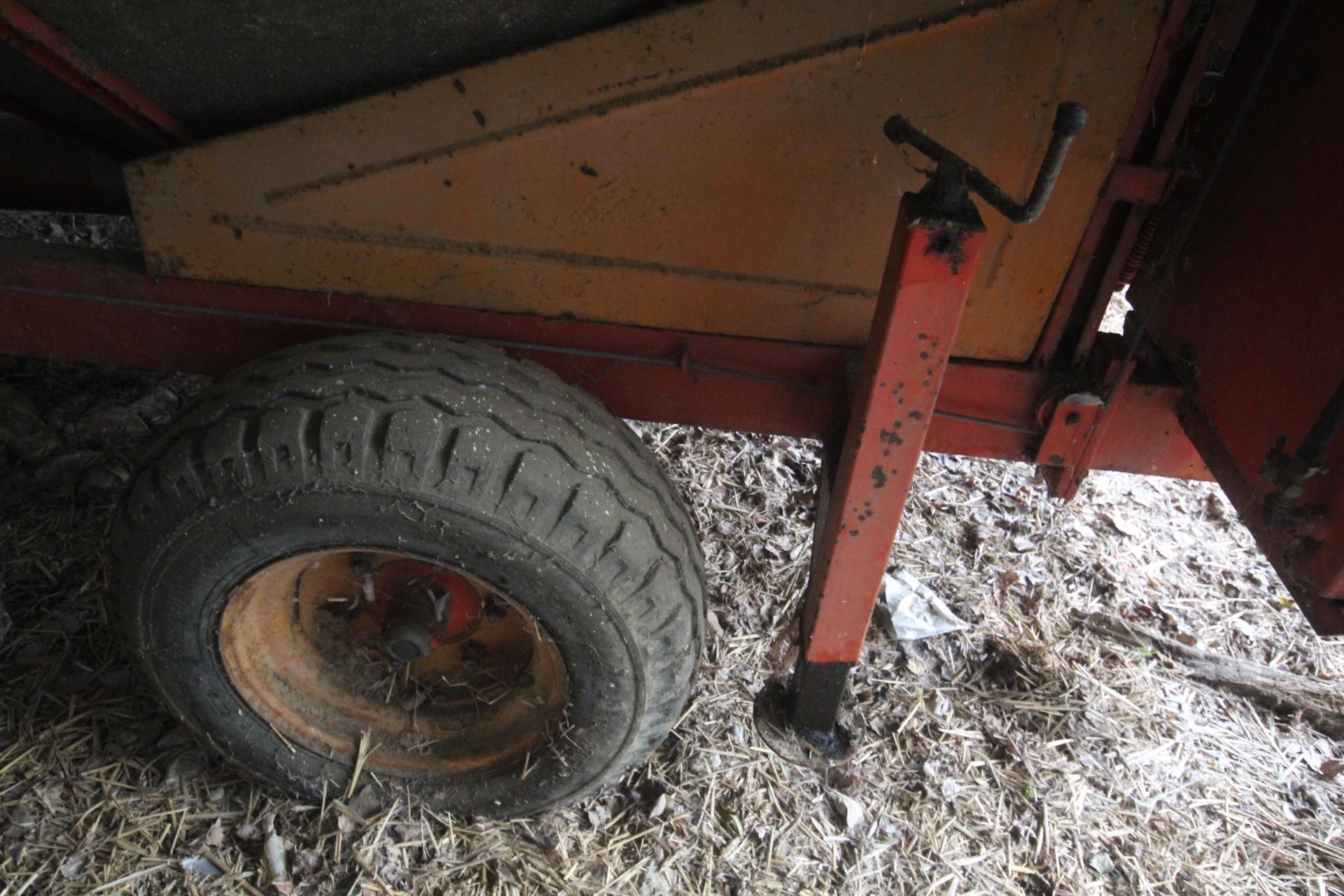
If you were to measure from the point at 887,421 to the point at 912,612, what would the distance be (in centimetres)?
146

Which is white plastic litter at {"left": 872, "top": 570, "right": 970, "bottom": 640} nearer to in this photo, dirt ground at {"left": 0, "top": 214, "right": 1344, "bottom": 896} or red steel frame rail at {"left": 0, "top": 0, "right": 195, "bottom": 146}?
dirt ground at {"left": 0, "top": 214, "right": 1344, "bottom": 896}

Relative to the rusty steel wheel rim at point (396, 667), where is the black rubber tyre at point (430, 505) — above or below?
above

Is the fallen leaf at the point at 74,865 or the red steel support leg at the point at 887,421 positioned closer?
the red steel support leg at the point at 887,421

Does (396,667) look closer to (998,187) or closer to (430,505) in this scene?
(430,505)

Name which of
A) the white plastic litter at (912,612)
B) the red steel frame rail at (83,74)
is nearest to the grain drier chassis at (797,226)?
the red steel frame rail at (83,74)

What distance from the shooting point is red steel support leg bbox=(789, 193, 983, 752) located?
1546 mm

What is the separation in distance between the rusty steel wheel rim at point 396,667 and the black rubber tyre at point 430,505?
0.53 ft

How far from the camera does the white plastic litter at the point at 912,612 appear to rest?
9.74 ft

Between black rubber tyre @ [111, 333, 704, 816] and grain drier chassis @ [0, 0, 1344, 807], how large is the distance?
0.84 feet

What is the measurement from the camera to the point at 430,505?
1765 mm

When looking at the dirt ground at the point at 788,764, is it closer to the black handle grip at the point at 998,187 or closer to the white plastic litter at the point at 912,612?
the white plastic litter at the point at 912,612

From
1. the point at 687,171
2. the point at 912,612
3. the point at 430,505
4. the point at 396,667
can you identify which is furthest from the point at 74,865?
the point at 912,612

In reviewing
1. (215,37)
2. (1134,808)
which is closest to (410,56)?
(215,37)

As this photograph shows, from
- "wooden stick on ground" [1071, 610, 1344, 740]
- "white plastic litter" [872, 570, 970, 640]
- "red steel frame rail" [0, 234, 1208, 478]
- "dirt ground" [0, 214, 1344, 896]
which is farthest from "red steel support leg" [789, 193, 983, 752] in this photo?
"wooden stick on ground" [1071, 610, 1344, 740]
